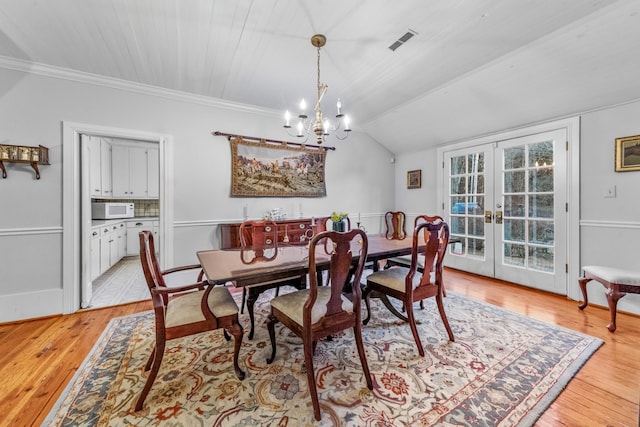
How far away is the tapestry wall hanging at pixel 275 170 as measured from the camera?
12.1ft

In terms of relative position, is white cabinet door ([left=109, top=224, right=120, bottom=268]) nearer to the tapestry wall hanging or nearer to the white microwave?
the white microwave

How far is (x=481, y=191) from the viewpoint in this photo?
13.1 ft

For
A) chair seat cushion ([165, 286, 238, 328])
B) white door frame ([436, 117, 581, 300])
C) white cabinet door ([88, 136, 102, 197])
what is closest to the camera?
chair seat cushion ([165, 286, 238, 328])

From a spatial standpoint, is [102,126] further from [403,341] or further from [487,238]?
[487,238]

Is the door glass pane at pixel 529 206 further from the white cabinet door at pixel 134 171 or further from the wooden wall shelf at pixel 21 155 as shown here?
the white cabinet door at pixel 134 171

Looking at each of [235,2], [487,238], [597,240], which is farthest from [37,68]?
[597,240]

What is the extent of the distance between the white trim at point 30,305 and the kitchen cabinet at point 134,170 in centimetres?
288

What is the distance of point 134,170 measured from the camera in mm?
5219

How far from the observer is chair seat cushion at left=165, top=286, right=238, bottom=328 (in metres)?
1.64

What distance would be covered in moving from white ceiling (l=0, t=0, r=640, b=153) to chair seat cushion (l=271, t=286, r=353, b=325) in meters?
2.11

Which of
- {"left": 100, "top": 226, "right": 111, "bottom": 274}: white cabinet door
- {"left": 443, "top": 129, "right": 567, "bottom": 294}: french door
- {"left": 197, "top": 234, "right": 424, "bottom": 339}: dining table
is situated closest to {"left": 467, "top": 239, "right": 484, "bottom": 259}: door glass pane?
{"left": 443, "top": 129, "right": 567, "bottom": 294}: french door

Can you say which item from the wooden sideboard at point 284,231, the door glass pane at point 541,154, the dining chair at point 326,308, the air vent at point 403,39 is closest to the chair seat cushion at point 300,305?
the dining chair at point 326,308

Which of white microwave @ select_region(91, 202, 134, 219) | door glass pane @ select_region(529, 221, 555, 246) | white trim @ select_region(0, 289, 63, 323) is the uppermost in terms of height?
white microwave @ select_region(91, 202, 134, 219)

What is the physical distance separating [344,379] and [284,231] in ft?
7.19
